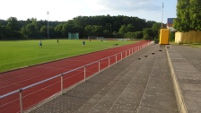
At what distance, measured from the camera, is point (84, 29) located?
111000 mm

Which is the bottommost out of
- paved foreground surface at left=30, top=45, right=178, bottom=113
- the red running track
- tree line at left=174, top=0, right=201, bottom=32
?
the red running track

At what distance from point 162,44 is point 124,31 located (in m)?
72.2

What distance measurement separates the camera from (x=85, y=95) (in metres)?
8.41

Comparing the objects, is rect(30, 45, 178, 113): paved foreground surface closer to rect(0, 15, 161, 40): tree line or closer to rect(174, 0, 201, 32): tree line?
rect(174, 0, 201, 32): tree line

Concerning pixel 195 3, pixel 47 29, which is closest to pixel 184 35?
pixel 195 3

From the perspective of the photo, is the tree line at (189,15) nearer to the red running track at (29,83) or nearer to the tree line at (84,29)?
the red running track at (29,83)

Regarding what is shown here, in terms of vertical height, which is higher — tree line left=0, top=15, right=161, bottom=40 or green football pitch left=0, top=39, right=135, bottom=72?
tree line left=0, top=15, right=161, bottom=40

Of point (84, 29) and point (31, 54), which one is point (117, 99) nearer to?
point (31, 54)

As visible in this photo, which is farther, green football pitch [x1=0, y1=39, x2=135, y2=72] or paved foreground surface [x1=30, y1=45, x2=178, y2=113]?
green football pitch [x1=0, y1=39, x2=135, y2=72]

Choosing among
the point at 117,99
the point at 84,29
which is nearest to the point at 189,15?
the point at 117,99

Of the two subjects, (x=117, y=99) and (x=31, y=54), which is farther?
(x=31, y=54)

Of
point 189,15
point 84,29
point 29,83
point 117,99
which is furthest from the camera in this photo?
point 84,29

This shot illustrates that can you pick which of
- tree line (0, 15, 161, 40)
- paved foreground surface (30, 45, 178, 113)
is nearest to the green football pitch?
paved foreground surface (30, 45, 178, 113)

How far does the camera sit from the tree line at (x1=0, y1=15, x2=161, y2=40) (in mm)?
91475
